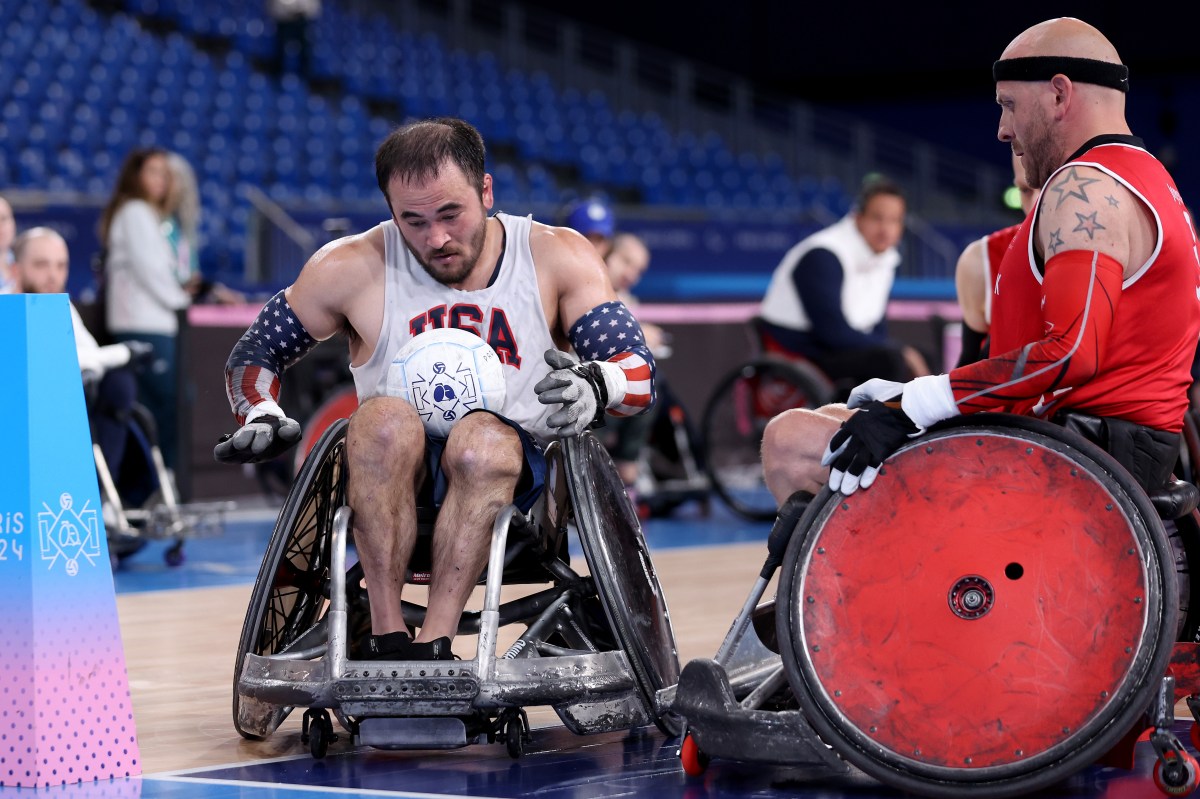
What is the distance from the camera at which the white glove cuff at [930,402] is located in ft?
10.6

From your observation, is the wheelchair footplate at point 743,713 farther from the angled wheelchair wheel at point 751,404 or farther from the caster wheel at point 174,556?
the angled wheelchair wheel at point 751,404

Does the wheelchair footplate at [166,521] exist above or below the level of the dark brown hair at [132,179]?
below

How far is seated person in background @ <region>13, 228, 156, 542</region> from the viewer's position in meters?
7.34

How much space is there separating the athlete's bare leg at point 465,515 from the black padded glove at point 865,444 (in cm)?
83

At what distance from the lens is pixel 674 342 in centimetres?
1173

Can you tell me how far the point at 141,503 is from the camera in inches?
327

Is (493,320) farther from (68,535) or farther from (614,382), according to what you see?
(68,535)

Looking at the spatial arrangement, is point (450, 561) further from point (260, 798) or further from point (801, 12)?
point (801, 12)

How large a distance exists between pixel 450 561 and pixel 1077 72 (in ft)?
5.34

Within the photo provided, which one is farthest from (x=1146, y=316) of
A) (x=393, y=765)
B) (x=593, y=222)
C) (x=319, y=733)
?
(x=593, y=222)

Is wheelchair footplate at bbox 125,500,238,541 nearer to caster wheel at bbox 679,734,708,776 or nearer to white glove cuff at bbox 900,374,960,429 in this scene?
caster wheel at bbox 679,734,708,776

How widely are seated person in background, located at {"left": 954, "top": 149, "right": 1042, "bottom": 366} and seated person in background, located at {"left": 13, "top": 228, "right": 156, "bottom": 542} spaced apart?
3.57 m

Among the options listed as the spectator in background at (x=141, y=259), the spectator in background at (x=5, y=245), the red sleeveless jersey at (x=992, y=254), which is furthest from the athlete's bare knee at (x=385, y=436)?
the spectator in background at (x=141, y=259)

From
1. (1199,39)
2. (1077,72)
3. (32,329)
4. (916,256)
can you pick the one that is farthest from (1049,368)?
(1199,39)
